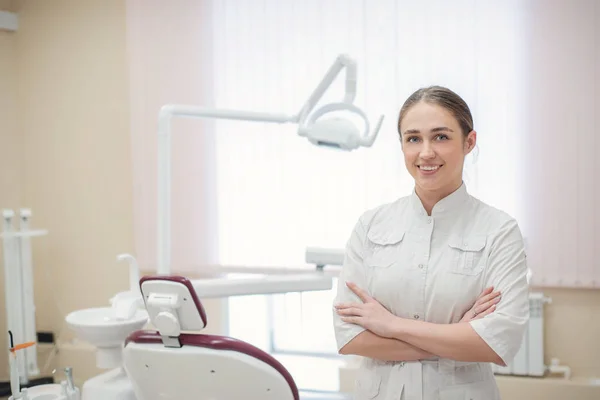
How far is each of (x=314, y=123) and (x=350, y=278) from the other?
74 cm

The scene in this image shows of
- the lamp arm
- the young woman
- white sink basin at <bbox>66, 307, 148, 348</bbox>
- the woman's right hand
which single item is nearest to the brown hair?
the young woman

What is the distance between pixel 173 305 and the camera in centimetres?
163

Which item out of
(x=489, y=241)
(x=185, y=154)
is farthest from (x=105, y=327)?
(x=489, y=241)

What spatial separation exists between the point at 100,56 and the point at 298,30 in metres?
1.27

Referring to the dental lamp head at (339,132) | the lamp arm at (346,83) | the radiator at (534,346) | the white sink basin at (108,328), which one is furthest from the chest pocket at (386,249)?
the radiator at (534,346)

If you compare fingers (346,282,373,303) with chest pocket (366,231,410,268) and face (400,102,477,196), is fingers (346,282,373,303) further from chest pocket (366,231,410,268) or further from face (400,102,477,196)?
face (400,102,477,196)

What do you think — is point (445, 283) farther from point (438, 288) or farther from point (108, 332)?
point (108, 332)

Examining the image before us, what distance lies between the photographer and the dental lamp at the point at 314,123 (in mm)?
2061

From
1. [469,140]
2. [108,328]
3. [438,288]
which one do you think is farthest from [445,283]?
[108,328]

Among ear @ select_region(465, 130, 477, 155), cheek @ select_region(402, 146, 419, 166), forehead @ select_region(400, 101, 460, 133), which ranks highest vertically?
forehead @ select_region(400, 101, 460, 133)

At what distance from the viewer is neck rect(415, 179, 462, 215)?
1.49m

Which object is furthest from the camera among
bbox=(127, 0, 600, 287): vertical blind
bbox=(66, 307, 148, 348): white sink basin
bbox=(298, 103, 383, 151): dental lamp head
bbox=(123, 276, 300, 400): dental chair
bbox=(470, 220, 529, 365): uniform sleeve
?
bbox=(127, 0, 600, 287): vertical blind

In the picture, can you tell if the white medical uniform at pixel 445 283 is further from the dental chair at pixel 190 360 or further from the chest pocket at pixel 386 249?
the dental chair at pixel 190 360

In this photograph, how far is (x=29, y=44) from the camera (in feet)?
12.7
